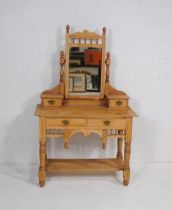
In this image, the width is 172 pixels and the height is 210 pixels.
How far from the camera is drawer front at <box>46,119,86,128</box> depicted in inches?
102

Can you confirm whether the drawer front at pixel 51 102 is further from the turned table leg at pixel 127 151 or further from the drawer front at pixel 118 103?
the turned table leg at pixel 127 151

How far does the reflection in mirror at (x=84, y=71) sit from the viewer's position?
284cm

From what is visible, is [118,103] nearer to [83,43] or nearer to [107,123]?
[107,123]

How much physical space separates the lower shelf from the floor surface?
0.40 ft

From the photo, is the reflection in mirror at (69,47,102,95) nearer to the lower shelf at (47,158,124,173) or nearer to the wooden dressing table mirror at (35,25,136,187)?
the wooden dressing table mirror at (35,25,136,187)

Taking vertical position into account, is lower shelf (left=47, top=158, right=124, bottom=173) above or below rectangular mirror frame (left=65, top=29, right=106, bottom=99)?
below

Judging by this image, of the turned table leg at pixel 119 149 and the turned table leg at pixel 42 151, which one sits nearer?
the turned table leg at pixel 42 151

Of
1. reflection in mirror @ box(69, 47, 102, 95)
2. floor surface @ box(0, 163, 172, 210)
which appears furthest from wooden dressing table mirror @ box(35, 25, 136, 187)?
floor surface @ box(0, 163, 172, 210)

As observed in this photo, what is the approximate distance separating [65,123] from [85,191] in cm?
60

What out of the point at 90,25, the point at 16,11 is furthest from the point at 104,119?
the point at 16,11

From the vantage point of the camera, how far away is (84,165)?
2.86 meters

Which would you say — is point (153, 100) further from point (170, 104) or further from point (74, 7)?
point (74, 7)

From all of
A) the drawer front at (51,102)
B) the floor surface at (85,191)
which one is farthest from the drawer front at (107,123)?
the floor surface at (85,191)

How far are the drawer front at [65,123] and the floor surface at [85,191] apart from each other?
1.79 feet
